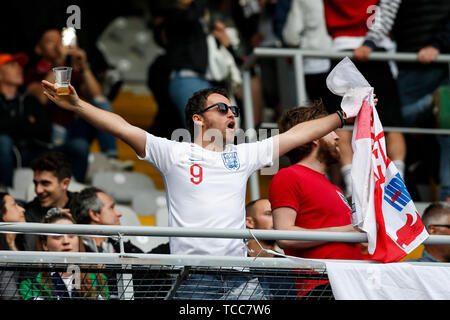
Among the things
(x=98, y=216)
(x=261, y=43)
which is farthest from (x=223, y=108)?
(x=261, y=43)

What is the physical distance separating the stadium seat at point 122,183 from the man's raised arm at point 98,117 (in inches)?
141

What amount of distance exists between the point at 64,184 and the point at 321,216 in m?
2.31

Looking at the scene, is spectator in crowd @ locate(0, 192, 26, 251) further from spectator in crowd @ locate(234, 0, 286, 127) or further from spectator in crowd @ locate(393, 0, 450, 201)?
spectator in crowd @ locate(393, 0, 450, 201)

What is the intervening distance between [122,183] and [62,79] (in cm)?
419

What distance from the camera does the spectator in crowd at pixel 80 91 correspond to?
8484mm

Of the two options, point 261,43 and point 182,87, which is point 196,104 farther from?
point 261,43

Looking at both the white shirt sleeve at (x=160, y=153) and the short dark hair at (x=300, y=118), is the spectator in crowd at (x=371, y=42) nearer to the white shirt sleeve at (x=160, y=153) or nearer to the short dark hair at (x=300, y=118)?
the short dark hair at (x=300, y=118)

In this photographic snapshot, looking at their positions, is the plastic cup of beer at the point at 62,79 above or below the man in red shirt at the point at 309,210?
above

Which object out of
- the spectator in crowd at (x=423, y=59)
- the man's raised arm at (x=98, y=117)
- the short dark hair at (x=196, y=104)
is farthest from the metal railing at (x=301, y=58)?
the man's raised arm at (x=98, y=117)

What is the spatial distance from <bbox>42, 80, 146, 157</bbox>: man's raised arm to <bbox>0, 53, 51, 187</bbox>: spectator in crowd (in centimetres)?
352

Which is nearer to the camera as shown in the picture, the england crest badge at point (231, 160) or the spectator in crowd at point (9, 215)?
the england crest badge at point (231, 160)

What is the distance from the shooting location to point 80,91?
8.80m

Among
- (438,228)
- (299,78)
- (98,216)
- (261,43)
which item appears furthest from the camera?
(261,43)

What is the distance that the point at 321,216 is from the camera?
16.4 feet
